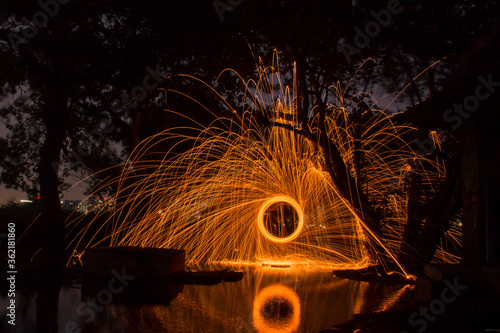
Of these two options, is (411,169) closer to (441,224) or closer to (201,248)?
(441,224)

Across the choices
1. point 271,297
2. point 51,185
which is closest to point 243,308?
point 271,297

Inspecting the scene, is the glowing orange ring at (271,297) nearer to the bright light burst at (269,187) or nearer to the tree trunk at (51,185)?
the bright light burst at (269,187)

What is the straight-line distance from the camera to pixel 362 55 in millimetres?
11977

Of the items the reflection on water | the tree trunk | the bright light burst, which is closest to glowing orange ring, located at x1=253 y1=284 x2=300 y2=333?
the reflection on water

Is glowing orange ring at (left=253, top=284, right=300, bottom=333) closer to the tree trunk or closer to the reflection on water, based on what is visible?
the reflection on water

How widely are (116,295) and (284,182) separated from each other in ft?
20.5

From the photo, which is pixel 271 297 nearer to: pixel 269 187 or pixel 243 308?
pixel 243 308

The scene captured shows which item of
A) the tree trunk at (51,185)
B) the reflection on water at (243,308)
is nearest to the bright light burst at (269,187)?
the tree trunk at (51,185)

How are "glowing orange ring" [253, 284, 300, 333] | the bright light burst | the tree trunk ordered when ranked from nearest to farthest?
"glowing orange ring" [253, 284, 300, 333] < the tree trunk < the bright light burst

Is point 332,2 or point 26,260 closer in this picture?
point 332,2

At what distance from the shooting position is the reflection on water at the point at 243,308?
584cm

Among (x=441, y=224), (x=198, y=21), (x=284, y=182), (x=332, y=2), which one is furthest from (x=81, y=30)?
(x=441, y=224)

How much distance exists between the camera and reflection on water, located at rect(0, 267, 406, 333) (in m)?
5.84

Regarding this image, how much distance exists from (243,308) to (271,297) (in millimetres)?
1104
